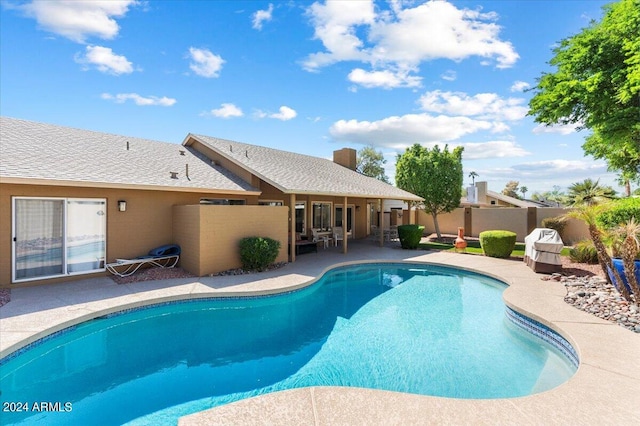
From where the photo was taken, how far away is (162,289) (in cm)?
860

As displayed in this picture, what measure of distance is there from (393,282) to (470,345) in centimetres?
504

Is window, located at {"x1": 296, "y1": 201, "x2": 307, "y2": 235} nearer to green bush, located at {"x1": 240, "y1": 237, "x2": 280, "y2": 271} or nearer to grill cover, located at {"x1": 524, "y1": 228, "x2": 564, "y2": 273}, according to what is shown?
green bush, located at {"x1": 240, "y1": 237, "x2": 280, "y2": 271}

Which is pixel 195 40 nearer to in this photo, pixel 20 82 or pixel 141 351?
pixel 20 82

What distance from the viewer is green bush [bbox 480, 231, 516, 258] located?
1388cm

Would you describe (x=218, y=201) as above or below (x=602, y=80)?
below

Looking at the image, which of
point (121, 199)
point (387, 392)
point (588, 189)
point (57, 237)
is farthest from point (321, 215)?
point (588, 189)

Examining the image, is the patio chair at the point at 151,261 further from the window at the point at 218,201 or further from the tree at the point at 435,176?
the tree at the point at 435,176

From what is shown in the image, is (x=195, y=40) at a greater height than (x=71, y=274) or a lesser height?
greater

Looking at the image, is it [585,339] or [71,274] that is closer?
[585,339]

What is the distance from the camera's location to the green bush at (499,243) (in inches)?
547

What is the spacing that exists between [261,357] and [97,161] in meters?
9.15

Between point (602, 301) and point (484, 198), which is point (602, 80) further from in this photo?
point (484, 198)

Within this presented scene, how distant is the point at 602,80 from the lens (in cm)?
1055

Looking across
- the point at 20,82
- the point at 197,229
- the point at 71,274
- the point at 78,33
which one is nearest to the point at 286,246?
the point at 197,229
